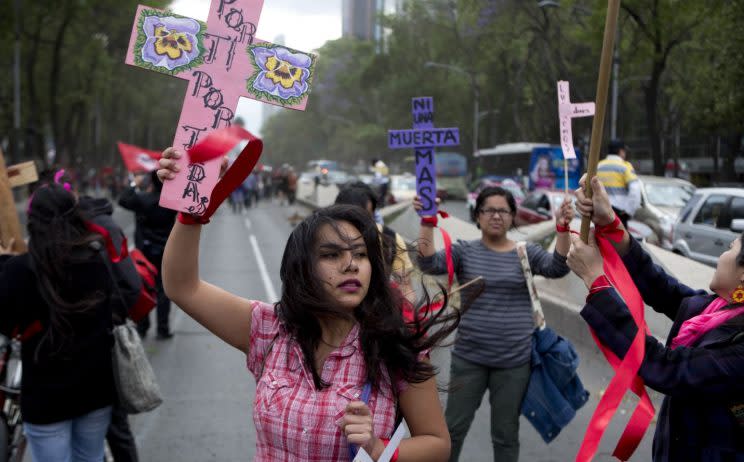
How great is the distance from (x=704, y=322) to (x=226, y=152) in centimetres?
147

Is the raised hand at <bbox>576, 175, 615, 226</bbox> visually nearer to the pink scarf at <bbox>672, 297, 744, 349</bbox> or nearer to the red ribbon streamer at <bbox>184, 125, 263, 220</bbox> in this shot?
the pink scarf at <bbox>672, 297, 744, 349</bbox>

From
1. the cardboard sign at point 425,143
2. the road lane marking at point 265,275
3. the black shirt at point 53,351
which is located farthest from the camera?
the road lane marking at point 265,275

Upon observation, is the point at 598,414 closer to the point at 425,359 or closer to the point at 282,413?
the point at 425,359

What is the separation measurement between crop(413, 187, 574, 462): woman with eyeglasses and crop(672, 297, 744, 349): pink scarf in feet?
6.30

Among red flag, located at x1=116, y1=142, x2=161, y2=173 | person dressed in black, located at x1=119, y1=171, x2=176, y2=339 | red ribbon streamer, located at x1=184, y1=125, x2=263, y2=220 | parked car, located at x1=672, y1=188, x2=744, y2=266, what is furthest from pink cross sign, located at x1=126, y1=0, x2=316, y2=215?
parked car, located at x1=672, y1=188, x2=744, y2=266

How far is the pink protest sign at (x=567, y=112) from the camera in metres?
4.57

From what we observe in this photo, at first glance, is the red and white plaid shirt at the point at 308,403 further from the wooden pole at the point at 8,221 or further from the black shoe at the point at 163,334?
the black shoe at the point at 163,334

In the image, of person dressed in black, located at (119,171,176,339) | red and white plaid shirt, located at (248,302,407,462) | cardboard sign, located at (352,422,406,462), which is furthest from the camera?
person dressed in black, located at (119,171,176,339)

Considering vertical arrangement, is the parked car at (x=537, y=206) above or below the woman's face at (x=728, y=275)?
below

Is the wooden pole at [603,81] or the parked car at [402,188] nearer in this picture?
the wooden pole at [603,81]

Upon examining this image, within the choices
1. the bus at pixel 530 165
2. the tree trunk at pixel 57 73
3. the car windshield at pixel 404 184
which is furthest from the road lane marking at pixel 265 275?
the car windshield at pixel 404 184

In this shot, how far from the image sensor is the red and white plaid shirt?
2.51 m

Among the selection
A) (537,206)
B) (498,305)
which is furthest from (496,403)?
(537,206)

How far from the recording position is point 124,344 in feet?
14.1
